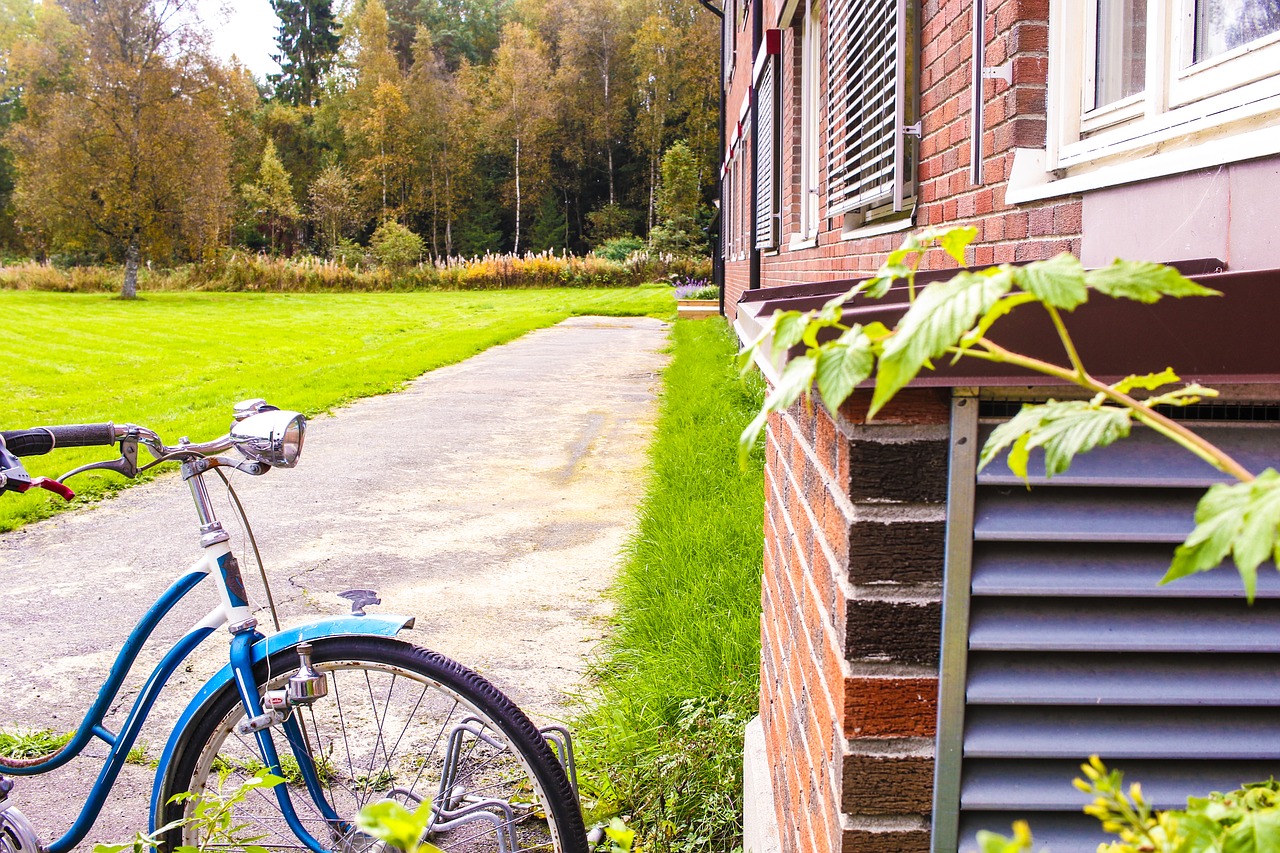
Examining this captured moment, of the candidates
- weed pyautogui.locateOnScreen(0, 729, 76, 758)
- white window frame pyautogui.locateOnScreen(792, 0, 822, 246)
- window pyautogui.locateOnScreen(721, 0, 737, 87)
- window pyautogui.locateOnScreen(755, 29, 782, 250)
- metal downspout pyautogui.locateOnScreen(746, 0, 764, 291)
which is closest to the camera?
weed pyautogui.locateOnScreen(0, 729, 76, 758)

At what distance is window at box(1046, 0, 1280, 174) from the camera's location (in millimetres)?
1597

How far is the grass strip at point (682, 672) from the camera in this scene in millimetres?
2584

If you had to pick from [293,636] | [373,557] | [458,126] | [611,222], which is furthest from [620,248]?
[293,636]

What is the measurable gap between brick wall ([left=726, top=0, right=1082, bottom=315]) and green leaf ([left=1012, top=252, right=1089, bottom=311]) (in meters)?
1.56

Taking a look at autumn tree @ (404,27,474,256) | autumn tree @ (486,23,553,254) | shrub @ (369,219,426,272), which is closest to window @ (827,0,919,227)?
shrub @ (369,219,426,272)

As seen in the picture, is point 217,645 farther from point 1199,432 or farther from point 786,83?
point 786,83

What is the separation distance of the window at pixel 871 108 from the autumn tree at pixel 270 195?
50.1 m

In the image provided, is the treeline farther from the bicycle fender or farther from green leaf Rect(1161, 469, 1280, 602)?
green leaf Rect(1161, 469, 1280, 602)

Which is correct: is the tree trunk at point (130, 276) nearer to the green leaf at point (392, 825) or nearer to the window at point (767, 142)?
the window at point (767, 142)

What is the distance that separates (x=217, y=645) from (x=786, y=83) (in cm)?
568

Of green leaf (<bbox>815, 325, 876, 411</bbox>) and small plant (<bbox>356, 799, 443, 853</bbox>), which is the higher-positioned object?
green leaf (<bbox>815, 325, 876, 411</bbox>)

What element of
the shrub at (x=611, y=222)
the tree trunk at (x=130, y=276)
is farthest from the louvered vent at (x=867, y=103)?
the shrub at (x=611, y=222)

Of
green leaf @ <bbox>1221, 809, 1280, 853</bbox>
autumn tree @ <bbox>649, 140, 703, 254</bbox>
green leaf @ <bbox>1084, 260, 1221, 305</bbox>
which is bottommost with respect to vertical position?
green leaf @ <bbox>1221, 809, 1280, 853</bbox>

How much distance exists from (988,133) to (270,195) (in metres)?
54.3
